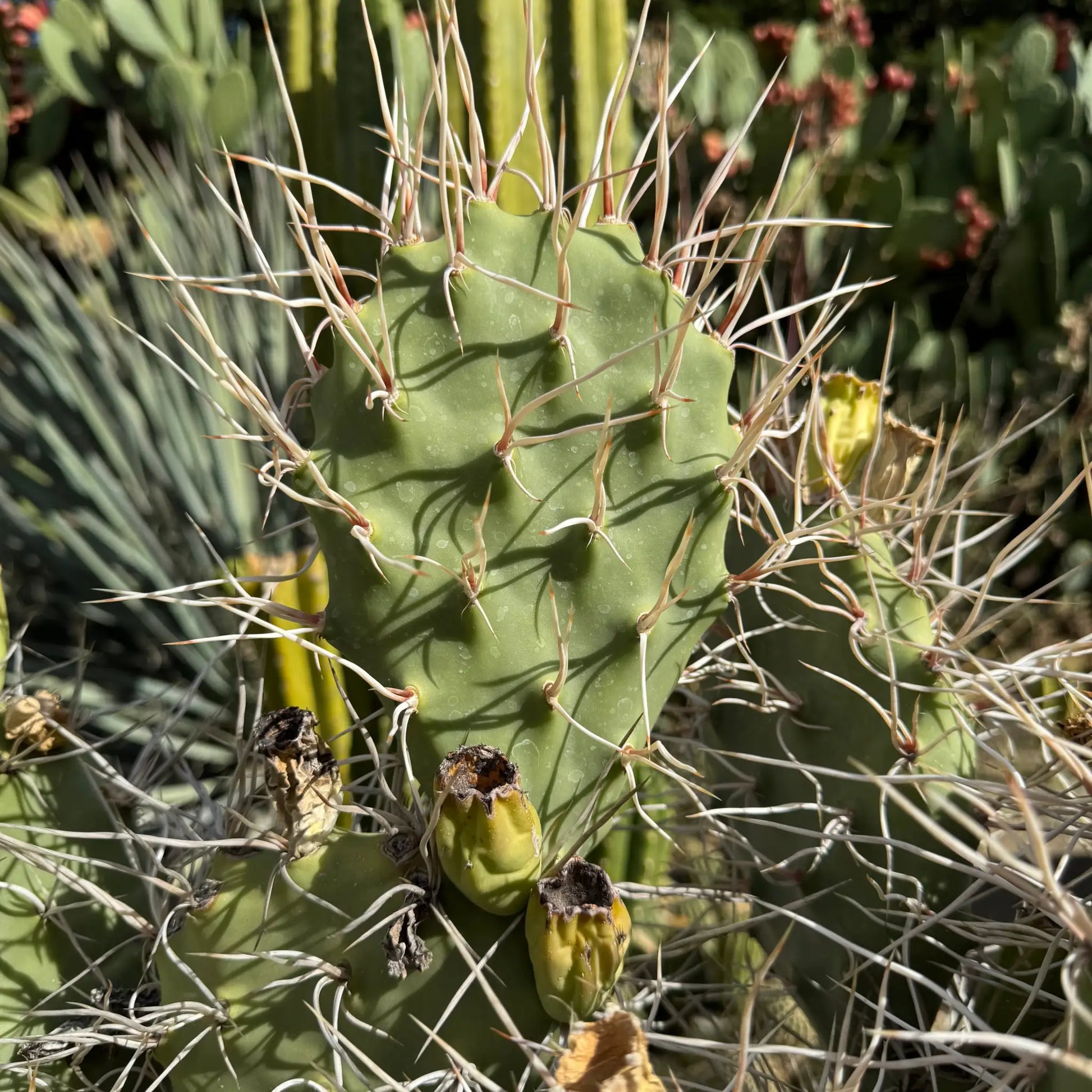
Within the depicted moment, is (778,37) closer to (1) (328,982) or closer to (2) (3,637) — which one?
(2) (3,637)

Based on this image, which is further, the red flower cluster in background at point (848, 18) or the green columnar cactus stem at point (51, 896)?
the red flower cluster in background at point (848, 18)

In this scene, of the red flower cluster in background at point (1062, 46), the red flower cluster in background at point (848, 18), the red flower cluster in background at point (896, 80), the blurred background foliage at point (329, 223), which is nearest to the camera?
the blurred background foliage at point (329, 223)

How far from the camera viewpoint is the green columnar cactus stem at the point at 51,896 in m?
0.77

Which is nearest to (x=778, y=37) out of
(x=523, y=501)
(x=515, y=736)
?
(x=523, y=501)

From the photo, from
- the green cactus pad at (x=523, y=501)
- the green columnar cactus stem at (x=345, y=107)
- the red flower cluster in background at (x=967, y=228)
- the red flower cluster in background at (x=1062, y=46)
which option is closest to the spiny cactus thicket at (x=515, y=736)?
the green cactus pad at (x=523, y=501)

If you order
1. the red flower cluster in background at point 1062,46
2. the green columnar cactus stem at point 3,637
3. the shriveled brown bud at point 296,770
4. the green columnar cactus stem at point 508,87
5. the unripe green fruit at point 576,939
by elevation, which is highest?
the green columnar cactus stem at point 508,87

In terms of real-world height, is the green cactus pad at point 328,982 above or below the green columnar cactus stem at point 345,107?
below

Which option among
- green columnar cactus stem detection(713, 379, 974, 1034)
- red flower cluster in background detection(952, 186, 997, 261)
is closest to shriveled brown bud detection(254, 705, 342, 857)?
green columnar cactus stem detection(713, 379, 974, 1034)

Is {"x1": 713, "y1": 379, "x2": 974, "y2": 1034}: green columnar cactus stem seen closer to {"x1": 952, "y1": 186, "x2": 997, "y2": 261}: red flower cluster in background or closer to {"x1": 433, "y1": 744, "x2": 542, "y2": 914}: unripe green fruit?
{"x1": 433, "y1": 744, "x2": 542, "y2": 914}: unripe green fruit

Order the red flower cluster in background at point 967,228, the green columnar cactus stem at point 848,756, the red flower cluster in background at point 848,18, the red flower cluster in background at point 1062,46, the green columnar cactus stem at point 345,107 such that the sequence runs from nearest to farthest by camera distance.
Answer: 1. the green columnar cactus stem at point 848,756
2. the green columnar cactus stem at point 345,107
3. the red flower cluster in background at point 967,228
4. the red flower cluster in background at point 848,18
5. the red flower cluster in background at point 1062,46

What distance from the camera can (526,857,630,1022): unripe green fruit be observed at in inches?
23.6

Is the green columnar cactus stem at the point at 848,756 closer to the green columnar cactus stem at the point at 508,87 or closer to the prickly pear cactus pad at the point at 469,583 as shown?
the prickly pear cactus pad at the point at 469,583

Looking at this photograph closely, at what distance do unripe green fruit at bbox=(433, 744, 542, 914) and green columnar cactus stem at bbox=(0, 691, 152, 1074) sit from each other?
12.8 inches

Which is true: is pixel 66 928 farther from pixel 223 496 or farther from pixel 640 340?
pixel 223 496
